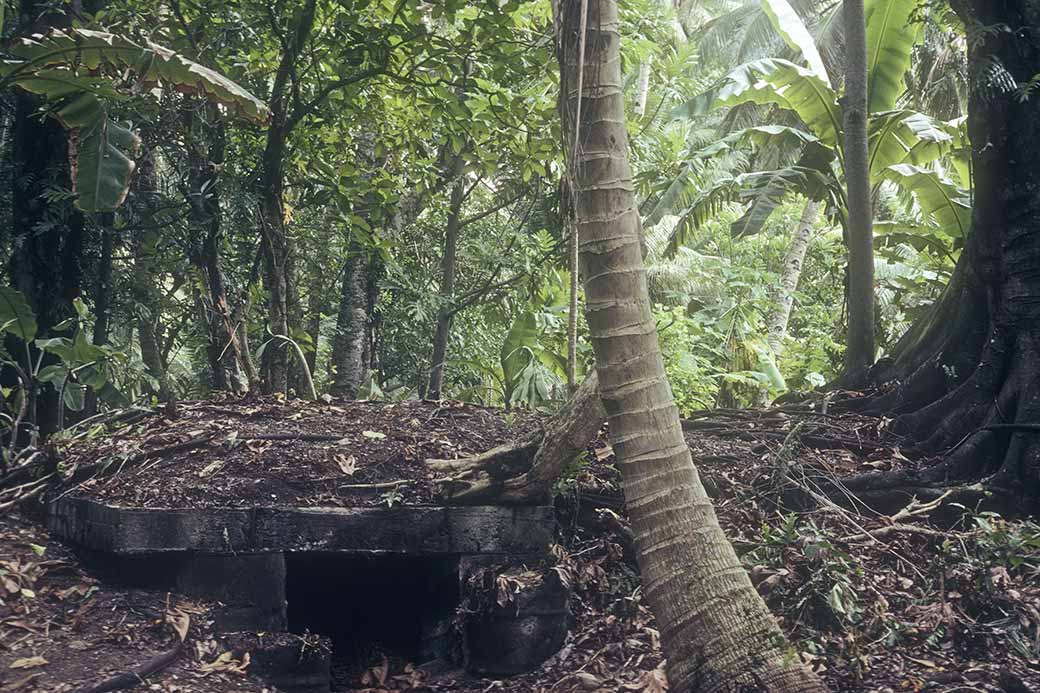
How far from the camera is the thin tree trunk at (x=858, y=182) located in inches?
290

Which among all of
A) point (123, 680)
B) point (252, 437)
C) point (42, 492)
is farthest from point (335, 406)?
point (123, 680)

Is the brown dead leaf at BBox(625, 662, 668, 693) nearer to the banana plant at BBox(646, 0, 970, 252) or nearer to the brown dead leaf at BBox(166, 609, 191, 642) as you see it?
the brown dead leaf at BBox(166, 609, 191, 642)

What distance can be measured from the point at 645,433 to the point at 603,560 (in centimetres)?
180

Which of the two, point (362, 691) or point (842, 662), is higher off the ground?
point (842, 662)

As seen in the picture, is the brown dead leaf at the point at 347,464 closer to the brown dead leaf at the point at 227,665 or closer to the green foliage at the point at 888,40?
the brown dead leaf at the point at 227,665

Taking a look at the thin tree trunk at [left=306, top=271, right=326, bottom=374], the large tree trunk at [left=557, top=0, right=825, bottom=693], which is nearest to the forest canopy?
the large tree trunk at [left=557, top=0, right=825, bottom=693]

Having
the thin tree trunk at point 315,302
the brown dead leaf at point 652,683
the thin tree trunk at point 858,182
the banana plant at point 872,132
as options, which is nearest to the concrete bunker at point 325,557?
the brown dead leaf at point 652,683

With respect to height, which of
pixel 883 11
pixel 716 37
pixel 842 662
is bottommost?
pixel 842 662

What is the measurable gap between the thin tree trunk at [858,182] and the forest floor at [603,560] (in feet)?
5.36

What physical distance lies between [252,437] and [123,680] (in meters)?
1.73

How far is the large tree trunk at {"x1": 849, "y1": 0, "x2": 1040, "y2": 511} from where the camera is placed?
5.03 metres

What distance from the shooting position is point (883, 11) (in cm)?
851

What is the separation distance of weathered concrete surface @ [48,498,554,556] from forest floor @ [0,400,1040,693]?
0.42 feet

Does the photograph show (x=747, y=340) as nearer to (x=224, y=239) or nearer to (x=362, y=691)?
(x=224, y=239)
